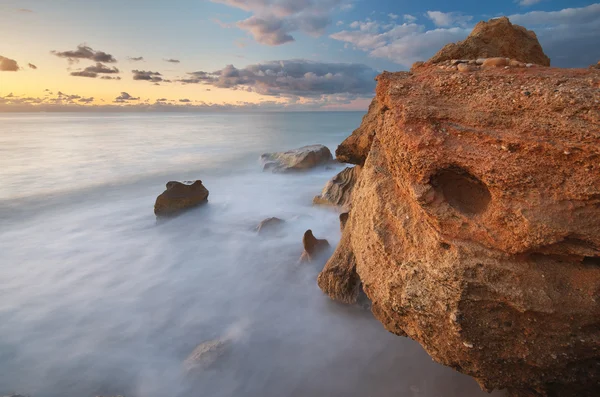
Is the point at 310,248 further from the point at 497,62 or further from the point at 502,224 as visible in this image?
the point at 497,62

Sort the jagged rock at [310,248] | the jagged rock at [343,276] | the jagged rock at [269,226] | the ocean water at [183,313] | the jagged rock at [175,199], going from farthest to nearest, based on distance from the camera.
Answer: the jagged rock at [175,199], the jagged rock at [269,226], the jagged rock at [310,248], the jagged rock at [343,276], the ocean water at [183,313]

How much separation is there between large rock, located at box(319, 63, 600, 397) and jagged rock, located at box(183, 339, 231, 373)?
2902 mm

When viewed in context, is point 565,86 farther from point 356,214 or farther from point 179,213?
point 179,213

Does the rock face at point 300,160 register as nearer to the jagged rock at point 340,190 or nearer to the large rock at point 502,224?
the jagged rock at point 340,190

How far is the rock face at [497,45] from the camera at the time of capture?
13.8ft

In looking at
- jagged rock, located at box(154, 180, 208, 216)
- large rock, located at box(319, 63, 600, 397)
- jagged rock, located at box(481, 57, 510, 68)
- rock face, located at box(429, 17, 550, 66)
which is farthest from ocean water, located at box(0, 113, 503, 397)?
rock face, located at box(429, 17, 550, 66)

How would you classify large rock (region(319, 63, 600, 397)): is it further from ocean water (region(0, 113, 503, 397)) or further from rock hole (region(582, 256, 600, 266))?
ocean water (region(0, 113, 503, 397))

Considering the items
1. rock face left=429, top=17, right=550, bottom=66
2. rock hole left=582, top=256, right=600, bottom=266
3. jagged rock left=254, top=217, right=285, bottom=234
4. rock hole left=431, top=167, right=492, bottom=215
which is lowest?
jagged rock left=254, top=217, right=285, bottom=234

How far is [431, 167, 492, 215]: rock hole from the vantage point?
8.78ft

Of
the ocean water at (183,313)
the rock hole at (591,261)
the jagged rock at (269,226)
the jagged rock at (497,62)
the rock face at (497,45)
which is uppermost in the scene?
the rock face at (497,45)

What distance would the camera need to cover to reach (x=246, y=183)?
591 inches

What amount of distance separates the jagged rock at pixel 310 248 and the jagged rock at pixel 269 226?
2011 mm

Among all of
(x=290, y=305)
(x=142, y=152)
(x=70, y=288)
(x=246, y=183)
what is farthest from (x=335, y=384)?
(x=142, y=152)

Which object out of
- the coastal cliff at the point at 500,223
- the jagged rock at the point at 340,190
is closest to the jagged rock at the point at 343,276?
the coastal cliff at the point at 500,223
